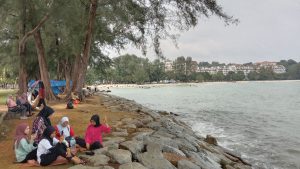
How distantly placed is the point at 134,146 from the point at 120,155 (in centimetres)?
94

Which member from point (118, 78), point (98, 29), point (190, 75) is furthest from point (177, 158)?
point (190, 75)

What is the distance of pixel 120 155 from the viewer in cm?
869

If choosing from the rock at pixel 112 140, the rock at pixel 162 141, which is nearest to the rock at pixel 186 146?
the rock at pixel 162 141

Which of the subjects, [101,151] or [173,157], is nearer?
[101,151]

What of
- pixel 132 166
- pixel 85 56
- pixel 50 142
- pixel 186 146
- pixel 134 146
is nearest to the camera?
pixel 132 166

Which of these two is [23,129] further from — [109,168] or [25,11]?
[25,11]

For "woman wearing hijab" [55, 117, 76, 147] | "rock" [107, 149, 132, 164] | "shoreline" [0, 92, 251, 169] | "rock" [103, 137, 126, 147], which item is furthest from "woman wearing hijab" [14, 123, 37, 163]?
"rock" [103, 137, 126, 147]

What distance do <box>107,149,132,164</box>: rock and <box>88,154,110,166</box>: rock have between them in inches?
6.2

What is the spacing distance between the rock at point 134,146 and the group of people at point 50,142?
60cm

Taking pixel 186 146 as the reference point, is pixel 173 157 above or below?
above

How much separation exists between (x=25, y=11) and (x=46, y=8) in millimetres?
1628

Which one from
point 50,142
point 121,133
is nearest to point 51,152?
point 50,142

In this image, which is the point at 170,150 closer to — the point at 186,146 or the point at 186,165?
the point at 186,165

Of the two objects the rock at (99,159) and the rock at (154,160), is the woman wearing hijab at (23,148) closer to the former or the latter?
the rock at (99,159)
